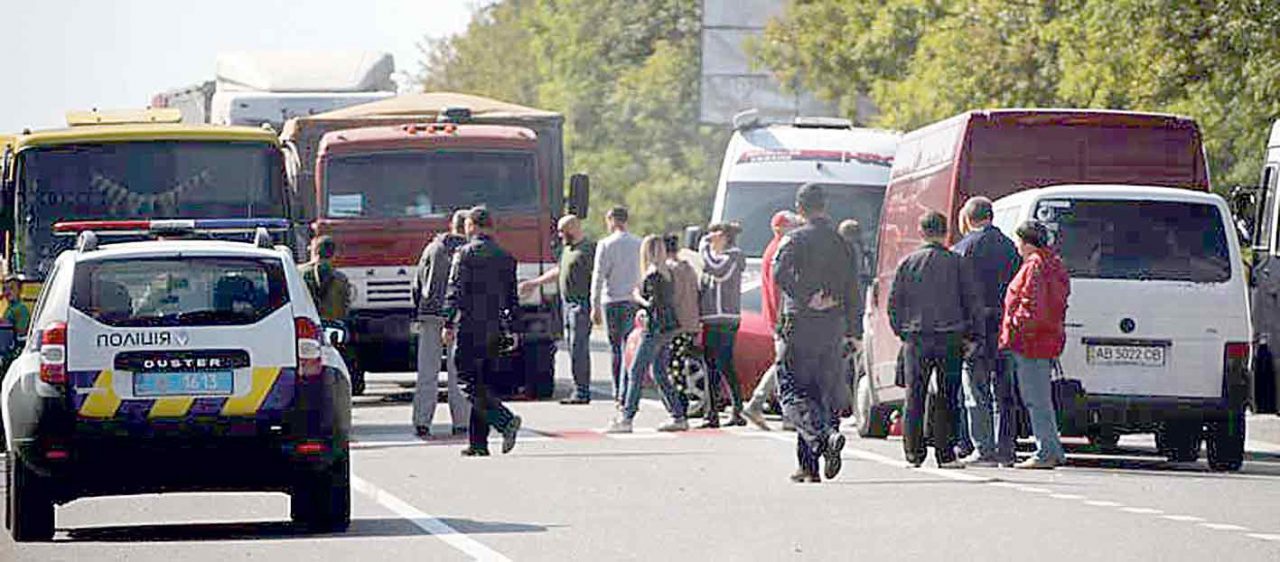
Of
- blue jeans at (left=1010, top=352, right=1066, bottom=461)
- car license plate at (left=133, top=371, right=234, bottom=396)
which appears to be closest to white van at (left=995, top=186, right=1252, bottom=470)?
blue jeans at (left=1010, top=352, right=1066, bottom=461)

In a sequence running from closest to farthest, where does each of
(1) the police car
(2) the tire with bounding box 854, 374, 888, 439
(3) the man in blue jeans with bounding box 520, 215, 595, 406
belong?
(1) the police car → (2) the tire with bounding box 854, 374, 888, 439 → (3) the man in blue jeans with bounding box 520, 215, 595, 406

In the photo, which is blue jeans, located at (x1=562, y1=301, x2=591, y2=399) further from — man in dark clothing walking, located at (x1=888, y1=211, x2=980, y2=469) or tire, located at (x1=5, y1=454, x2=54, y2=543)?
tire, located at (x1=5, y1=454, x2=54, y2=543)

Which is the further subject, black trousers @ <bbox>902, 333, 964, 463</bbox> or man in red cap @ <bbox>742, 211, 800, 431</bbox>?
man in red cap @ <bbox>742, 211, 800, 431</bbox>

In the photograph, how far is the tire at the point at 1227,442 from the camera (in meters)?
19.6

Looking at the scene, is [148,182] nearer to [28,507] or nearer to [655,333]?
[655,333]

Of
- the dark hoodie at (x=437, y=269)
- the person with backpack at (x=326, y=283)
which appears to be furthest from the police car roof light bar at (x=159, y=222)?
the dark hoodie at (x=437, y=269)

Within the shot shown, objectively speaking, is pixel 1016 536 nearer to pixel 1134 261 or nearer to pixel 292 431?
pixel 292 431

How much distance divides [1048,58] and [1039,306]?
22.2 metres

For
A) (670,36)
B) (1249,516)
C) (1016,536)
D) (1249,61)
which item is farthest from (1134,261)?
(670,36)

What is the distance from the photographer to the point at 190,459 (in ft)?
48.6

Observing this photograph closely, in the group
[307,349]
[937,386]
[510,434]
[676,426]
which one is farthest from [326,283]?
[307,349]

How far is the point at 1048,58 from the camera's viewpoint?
40656 mm

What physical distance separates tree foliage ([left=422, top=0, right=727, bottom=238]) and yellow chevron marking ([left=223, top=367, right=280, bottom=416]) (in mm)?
54060

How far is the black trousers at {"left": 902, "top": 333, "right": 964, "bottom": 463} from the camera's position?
62.3ft
